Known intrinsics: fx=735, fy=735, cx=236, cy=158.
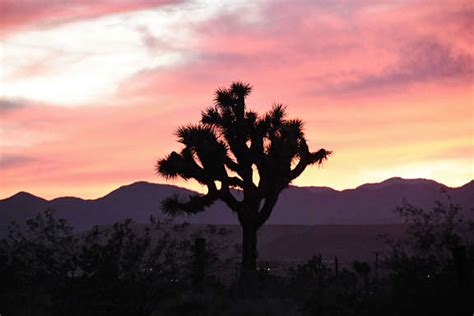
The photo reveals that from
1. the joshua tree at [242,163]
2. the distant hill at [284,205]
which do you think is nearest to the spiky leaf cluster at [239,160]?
the joshua tree at [242,163]

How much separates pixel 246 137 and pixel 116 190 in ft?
568

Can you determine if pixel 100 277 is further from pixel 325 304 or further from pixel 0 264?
pixel 0 264

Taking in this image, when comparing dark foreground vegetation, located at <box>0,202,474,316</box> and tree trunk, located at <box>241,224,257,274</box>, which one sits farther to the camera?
tree trunk, located at <box>241,224,257,274</box>

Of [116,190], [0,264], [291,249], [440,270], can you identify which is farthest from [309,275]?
[116,190]

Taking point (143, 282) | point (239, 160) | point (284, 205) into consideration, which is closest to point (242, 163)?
point (239, 160)

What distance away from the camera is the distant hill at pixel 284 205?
161750mm

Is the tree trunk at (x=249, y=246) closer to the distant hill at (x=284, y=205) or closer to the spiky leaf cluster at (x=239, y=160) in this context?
the spiky leaf cluster at (x=239, y=160)

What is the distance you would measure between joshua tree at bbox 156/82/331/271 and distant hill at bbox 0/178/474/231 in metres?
130

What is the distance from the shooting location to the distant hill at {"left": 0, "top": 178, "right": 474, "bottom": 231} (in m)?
162

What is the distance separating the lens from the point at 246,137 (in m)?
25.2

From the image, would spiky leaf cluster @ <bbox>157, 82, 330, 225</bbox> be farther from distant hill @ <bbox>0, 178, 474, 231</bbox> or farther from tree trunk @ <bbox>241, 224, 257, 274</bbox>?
distant hill @ <bbox>0, 178, 474, 231</bbox>

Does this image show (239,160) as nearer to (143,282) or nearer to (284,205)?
(143,282)

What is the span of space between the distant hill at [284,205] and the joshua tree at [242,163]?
130 meters

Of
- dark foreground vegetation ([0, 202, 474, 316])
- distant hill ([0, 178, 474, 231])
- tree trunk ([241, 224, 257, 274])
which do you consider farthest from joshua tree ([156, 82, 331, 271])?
distant hill ([0, 178, 474, 231])
